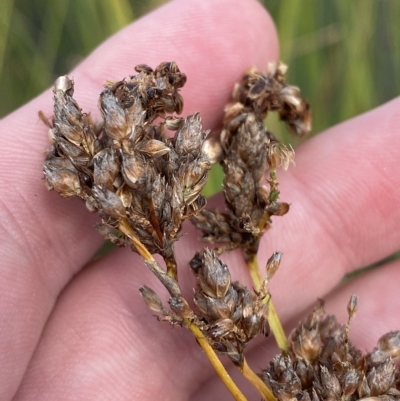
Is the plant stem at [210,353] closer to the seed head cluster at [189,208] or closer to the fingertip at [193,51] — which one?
the seed head cluster at [189,208]

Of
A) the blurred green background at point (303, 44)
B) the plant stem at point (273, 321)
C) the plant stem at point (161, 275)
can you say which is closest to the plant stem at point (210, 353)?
the plant stem at point (161, 275)

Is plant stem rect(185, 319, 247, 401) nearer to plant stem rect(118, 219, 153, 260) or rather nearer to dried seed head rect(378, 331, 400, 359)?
plant stem rect(118, 219, 153, 260)

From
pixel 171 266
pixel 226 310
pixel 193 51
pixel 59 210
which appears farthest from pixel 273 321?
pixel 193 51

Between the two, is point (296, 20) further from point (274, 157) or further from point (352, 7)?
point (274, 157)

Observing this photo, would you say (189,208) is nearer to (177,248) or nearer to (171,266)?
(171,266)

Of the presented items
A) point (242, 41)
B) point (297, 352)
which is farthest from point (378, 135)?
point (297, 352)

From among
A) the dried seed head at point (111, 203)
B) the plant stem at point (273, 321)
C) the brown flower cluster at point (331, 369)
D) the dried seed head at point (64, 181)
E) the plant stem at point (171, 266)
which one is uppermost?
the dried seed head at point (64, 181)

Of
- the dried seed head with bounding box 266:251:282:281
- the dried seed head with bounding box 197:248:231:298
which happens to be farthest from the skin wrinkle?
the dried seed head with bounding box 266:251:282:281
